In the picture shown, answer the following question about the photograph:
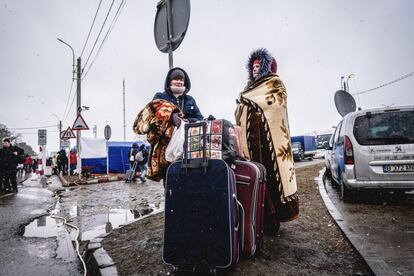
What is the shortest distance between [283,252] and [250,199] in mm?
779

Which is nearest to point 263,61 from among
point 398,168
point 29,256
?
point 398,168

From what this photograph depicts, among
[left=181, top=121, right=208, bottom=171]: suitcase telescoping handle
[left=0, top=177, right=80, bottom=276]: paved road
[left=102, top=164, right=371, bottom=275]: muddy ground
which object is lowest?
[left=0, top=177, right=80, bottom=276]: paved road

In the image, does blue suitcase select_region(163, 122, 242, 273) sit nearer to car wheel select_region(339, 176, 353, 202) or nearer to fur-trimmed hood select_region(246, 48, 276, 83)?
fur-trimmed hood select_region(246, 48, 276, 83)

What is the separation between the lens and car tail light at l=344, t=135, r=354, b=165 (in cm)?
532

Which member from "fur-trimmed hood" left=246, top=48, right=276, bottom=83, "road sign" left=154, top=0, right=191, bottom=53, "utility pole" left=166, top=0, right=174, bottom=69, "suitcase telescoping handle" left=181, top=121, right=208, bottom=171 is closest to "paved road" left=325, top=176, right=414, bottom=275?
"suitcase telescoping handle" left=181, top=121, right=208, bottom=171

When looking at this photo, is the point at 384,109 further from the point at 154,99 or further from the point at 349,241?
the point at 154,99

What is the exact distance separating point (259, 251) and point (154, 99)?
72.3 inches

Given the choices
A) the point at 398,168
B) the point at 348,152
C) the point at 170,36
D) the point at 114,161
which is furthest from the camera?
the point at 114,161

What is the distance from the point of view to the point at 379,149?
16.8 feet

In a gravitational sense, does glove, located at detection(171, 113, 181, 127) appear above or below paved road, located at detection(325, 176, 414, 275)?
above

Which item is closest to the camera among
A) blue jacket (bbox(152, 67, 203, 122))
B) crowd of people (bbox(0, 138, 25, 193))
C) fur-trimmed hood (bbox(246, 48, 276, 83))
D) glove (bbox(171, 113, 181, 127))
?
glove (bbox(171, 113, 181, 127))

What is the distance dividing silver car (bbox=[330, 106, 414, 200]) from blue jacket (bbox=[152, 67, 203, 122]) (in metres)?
3.43

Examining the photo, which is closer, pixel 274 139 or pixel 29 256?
pixel 274 139

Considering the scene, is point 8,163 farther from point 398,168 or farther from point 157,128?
point 398,168
